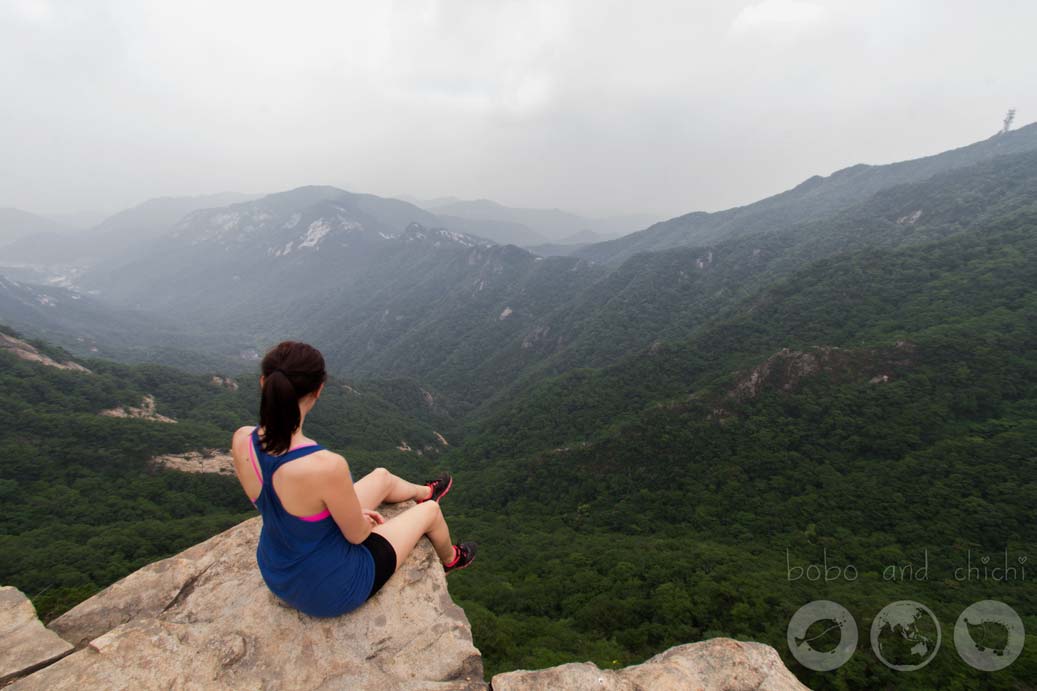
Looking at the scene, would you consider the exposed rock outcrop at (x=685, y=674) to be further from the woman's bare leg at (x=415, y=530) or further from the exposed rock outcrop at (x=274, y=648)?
the woman's bare leg at (x=415, y=530)

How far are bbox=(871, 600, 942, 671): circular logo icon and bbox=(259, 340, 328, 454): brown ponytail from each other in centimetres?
Result: 1510

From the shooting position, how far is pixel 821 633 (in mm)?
8883

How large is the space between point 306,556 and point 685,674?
16.0 feet

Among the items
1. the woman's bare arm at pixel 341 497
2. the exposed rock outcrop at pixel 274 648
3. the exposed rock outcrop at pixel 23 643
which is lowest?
the exposed rock outcrop at pixel 274 648

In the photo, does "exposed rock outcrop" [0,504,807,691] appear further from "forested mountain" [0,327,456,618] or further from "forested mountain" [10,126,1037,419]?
"forested mountain" [10,126,1037,419]

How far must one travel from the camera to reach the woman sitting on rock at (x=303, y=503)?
4043 mm

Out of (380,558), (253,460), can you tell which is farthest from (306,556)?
(253,460)

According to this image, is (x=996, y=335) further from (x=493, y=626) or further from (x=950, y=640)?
(x=493, y=626)

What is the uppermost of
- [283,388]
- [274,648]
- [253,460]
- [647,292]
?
[283,388]

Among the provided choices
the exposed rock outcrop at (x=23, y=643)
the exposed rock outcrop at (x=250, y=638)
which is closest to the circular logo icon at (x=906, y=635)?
the exposed rock outcrop at (x=250, y=638)

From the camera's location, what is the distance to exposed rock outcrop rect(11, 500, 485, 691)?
409 centimetres

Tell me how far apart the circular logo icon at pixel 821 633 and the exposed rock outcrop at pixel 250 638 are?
22.3ft

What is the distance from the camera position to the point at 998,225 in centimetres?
6994

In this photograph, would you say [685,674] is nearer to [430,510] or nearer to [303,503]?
[430,510]
